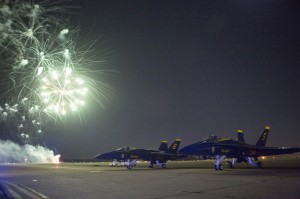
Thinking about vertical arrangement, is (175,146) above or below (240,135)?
below

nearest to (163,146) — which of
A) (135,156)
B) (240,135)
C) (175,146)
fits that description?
(175,146)

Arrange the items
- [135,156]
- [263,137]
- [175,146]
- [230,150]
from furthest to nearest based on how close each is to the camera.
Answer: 1. [175,146]
2. [135,156]
3. [263,137]
4. [230,150]

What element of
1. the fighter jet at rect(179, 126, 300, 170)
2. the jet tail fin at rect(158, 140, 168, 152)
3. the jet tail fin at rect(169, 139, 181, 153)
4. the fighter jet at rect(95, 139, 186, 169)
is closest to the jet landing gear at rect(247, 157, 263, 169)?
the fighter jet at rect(179, 126, 300, 170)

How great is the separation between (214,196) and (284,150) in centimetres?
2704

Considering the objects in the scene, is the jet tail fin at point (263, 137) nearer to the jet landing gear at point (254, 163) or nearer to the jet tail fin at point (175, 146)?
the jet landing gear at point (254, 163)

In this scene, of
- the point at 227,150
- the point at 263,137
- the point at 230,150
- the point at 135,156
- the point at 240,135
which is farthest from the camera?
the point at 135,156

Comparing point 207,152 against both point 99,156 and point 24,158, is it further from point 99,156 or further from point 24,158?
point 24,158

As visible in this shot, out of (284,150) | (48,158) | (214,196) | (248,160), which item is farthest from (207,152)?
(48,158)

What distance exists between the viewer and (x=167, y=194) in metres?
11.3

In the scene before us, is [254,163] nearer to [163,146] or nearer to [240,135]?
[240,135]

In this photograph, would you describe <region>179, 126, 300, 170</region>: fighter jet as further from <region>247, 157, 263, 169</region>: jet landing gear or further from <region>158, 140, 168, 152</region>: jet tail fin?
<region>158, 140, 168, 152</region>: jet tail fin

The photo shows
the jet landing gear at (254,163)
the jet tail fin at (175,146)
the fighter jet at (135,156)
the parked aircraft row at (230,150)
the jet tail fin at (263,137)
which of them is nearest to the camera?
the parked aircraft row at (230,150)

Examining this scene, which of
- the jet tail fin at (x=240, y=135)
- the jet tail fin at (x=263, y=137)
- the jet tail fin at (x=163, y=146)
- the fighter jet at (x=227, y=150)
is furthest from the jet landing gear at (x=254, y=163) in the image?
the jet tail fin at (x=163, y=146)

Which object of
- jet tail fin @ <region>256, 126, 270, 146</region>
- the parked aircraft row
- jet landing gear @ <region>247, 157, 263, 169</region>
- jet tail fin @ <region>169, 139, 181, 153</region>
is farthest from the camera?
jet tail fin @ <region>169, 139, 181, 153</region>
